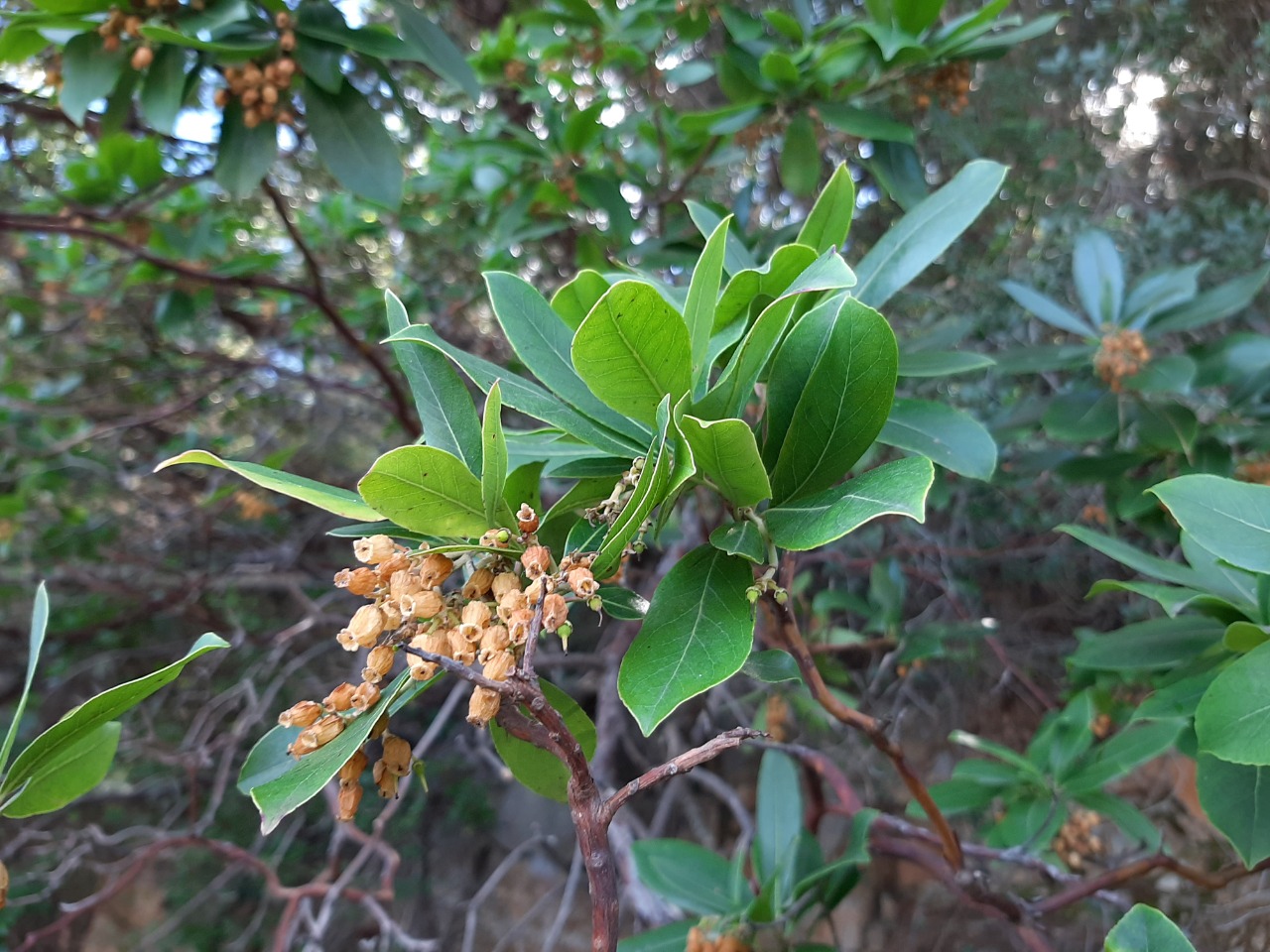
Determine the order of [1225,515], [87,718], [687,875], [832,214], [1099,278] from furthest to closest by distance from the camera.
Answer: [1099,278], [687,875], [832,214], [1225,515], [87,718]

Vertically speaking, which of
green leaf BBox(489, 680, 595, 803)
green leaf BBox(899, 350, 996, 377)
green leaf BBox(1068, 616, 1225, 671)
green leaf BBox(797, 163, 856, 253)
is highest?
green leaf BBox(797, 163, 856, 253)

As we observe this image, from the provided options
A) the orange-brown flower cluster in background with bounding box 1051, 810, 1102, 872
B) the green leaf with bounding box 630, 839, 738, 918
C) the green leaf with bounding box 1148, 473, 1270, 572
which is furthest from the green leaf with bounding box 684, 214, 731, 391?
the orange-brown flower cluster in background with bounding box 1051, 810, 1102, 872

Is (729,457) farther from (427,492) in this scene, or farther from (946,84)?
(946,84)

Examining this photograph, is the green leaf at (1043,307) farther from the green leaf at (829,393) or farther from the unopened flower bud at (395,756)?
the unopened flower bud at (395,756)

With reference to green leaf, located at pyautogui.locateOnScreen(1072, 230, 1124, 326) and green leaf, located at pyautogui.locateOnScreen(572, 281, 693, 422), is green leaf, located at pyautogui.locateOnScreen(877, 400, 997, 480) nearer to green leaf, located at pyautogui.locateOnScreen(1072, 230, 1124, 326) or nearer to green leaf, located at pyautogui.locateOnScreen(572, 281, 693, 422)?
green leaf, located at pyautogui.locateOnScreen(572, 281, 693, 422)

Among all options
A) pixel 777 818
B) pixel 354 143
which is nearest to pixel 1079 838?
pixel 777 818

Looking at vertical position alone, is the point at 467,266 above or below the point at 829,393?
below
